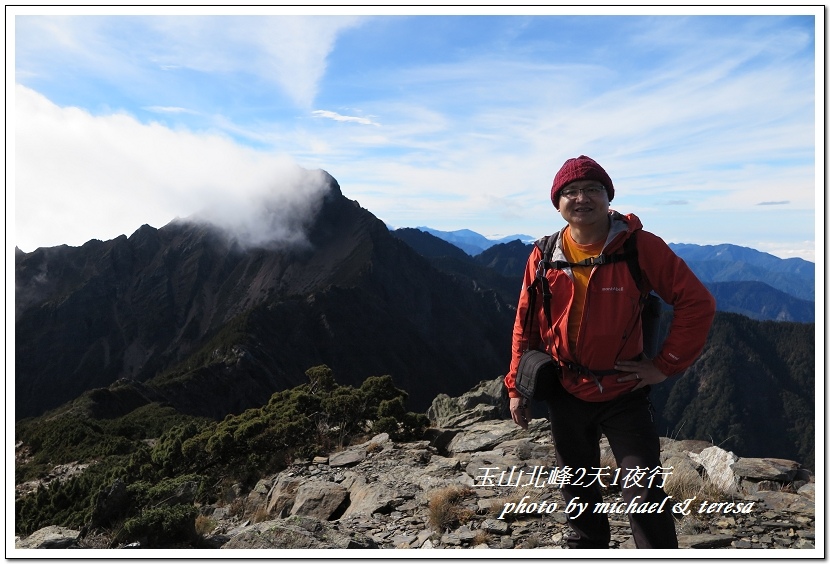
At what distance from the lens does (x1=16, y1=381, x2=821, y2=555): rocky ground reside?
6373 millimetres

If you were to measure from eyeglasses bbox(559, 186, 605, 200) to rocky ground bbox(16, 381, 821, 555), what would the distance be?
107 inches

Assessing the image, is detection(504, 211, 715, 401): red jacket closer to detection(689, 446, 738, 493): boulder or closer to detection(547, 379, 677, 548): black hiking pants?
detection(547, 379, 677, 548): black hiking pants

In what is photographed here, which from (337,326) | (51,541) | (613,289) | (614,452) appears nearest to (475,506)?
(614,452)

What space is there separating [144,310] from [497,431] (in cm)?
18968

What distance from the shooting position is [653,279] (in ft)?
15.2

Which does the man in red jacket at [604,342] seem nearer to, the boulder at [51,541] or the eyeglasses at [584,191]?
the eyeglasses at [584,191]

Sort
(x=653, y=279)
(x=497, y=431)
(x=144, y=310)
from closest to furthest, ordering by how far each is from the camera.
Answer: (x=653, y=279)
(x=497, y=431)
(x=144, y=310)

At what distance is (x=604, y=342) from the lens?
4754mm

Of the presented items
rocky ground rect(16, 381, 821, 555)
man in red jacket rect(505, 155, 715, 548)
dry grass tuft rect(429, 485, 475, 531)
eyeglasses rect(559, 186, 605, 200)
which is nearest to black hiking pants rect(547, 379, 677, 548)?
man in red jacket rect(505, 155, 715, 548)

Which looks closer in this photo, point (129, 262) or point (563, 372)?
point (563, 372)

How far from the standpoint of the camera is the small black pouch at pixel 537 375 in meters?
4.97

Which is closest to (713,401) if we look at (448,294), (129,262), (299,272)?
(448,294)

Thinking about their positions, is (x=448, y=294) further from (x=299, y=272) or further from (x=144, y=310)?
(x=144, y=310)

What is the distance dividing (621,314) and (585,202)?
1023mm
